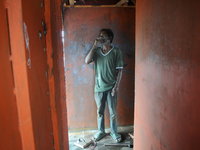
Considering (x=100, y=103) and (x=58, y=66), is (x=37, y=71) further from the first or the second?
(x=100, y=103)

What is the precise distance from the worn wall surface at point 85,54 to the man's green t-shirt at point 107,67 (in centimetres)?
37

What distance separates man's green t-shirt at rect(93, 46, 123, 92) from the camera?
256 centimetres

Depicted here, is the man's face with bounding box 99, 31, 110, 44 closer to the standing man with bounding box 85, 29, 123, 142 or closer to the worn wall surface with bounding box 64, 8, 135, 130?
the standing man with bounding box 85, 29, 123, 142

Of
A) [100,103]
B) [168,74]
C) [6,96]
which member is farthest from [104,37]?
[6,96]

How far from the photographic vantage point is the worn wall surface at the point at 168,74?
0.74 metres

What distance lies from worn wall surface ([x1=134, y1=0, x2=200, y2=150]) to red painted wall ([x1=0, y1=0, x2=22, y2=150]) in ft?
2.76

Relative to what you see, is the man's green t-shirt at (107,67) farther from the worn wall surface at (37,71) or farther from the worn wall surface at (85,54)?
the worn wall surface at (37,71)

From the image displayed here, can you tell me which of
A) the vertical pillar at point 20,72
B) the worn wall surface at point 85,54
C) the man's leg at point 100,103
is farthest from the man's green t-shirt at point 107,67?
the vertical pillar at point 20,72

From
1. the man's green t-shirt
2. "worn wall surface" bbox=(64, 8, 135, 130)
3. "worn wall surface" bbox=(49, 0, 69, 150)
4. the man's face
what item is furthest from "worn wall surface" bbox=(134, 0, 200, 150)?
"worn wall surface" bbox=(64, 8, 135, 130)

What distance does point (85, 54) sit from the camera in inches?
113

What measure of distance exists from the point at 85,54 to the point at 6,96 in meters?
2.48

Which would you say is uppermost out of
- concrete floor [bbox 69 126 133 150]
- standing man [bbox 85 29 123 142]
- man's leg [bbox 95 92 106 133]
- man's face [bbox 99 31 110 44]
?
man's face [bbox 99 31 110 44]

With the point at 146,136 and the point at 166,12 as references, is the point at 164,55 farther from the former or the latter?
the point at 146,136

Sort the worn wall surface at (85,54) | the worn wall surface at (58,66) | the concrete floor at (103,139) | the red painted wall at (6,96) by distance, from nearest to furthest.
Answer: the red painted wall at (6,96)
the worn wall surface at (58,66)
the concrete floor at (103,139)
the worn wall surface at (85,54)
